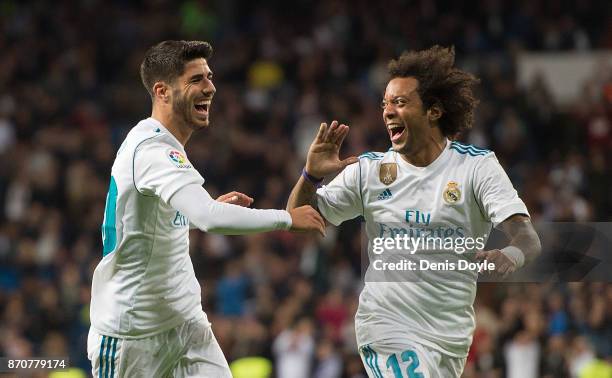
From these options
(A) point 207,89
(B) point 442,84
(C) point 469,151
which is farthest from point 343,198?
(A) point 207,89

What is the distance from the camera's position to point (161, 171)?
5.15 metres

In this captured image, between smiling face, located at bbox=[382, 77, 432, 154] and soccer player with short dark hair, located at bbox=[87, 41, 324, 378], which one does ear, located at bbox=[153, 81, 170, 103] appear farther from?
smiling face, located at bbox=[382, 77, 432, 154]

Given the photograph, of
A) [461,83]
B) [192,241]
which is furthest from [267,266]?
[461,83]

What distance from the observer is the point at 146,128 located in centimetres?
548

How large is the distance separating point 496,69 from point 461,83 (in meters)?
9.30

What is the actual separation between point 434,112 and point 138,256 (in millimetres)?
1777

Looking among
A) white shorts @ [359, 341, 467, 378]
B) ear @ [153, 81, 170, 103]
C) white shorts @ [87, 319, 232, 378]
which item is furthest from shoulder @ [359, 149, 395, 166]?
white shorts @ [87, 319, 232, 378]

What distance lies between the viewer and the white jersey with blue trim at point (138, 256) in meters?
5.37

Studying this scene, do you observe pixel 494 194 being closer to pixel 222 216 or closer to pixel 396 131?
pixel 396 131

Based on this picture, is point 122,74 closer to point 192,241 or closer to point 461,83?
point 192,241

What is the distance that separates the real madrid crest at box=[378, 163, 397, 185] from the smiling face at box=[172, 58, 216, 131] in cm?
98

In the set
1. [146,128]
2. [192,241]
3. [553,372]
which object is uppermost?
[146,128]

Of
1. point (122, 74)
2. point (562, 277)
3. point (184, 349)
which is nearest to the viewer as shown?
point (184, 349)

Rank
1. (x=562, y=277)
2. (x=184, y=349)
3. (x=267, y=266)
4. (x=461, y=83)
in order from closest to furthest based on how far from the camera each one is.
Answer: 1. (x=184, y=349)
2. (x=461, y=83)
3. (x=562, y=277)
4. (x=267, y=266)
